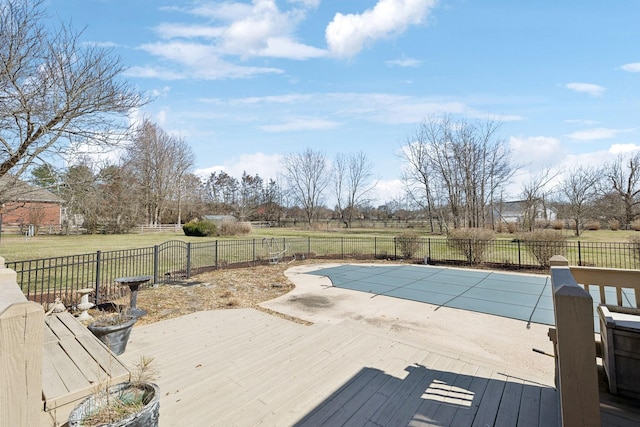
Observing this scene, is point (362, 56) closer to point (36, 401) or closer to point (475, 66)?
point (475, 66)

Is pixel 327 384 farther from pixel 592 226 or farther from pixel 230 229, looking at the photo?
pixel 592 226

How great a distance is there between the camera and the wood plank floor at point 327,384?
2457mm

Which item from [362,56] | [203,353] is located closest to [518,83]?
[362,56]

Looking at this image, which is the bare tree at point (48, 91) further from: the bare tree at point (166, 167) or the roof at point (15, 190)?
the bare tree at point (166, 167)

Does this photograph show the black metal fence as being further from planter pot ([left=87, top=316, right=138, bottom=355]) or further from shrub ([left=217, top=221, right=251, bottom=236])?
shrub ([left=217, top=221, right=251, bottom=236])

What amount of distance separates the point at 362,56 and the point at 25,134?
9.49 m

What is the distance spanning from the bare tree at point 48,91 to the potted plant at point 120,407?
650 centimetres

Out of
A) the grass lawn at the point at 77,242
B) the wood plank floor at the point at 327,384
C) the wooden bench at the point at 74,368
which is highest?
the wooden bench at the point at 74,368

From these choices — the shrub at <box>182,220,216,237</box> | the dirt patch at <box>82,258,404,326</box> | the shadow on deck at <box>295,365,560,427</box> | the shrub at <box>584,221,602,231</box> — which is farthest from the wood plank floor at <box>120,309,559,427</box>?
the shrub at <box>584,221,602,231</box>

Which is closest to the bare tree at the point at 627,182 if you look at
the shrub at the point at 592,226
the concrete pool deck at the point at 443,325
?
the shrub at the point at 592,226

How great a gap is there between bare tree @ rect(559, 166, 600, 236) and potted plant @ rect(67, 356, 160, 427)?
32177 millimetres

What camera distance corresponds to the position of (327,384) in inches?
118

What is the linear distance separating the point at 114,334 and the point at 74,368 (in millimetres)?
1531

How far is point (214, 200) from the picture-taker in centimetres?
5209
